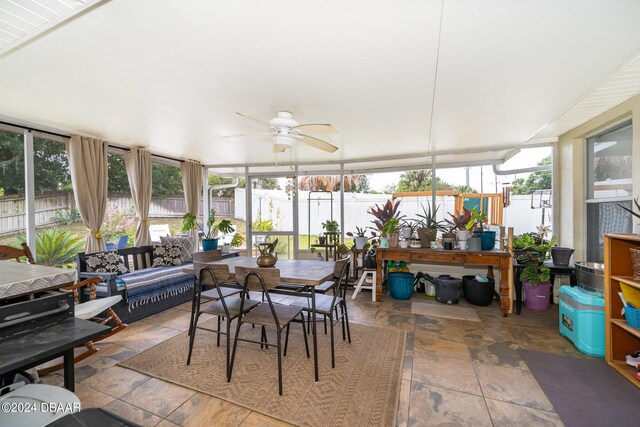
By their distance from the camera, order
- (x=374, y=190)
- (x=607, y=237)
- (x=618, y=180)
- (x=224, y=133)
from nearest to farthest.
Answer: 1. (x=607, y=237)
2. (x=618, y=180)
3. (x=224, y=133)
4. (x=374, y=190)

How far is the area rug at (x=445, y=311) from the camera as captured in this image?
11.2 ft

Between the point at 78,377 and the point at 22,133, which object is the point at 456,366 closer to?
the point at 78,377

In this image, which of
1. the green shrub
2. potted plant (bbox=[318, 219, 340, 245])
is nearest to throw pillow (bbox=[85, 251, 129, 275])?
the green shrub

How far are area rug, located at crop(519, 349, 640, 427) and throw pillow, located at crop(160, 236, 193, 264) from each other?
459cm

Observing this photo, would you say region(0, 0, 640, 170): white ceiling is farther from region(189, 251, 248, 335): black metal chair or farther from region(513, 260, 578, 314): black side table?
region(513, 260, 578, 314): black side table

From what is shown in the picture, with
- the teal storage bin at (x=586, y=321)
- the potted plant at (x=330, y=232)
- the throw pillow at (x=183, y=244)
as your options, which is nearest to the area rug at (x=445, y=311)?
the teal storage bin at (x=586, y=321)

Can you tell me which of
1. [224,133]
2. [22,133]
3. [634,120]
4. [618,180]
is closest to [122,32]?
[224,133]

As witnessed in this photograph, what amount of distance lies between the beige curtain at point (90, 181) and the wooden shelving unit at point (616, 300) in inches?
224

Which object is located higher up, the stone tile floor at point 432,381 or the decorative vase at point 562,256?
the decorative vase at point 562,256

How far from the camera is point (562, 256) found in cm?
336

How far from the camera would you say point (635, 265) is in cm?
206

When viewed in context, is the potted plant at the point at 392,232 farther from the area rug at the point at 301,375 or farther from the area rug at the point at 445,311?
the area rug at the point at 301,375

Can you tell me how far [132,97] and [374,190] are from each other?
395 cm

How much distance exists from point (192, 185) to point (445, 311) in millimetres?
4924
